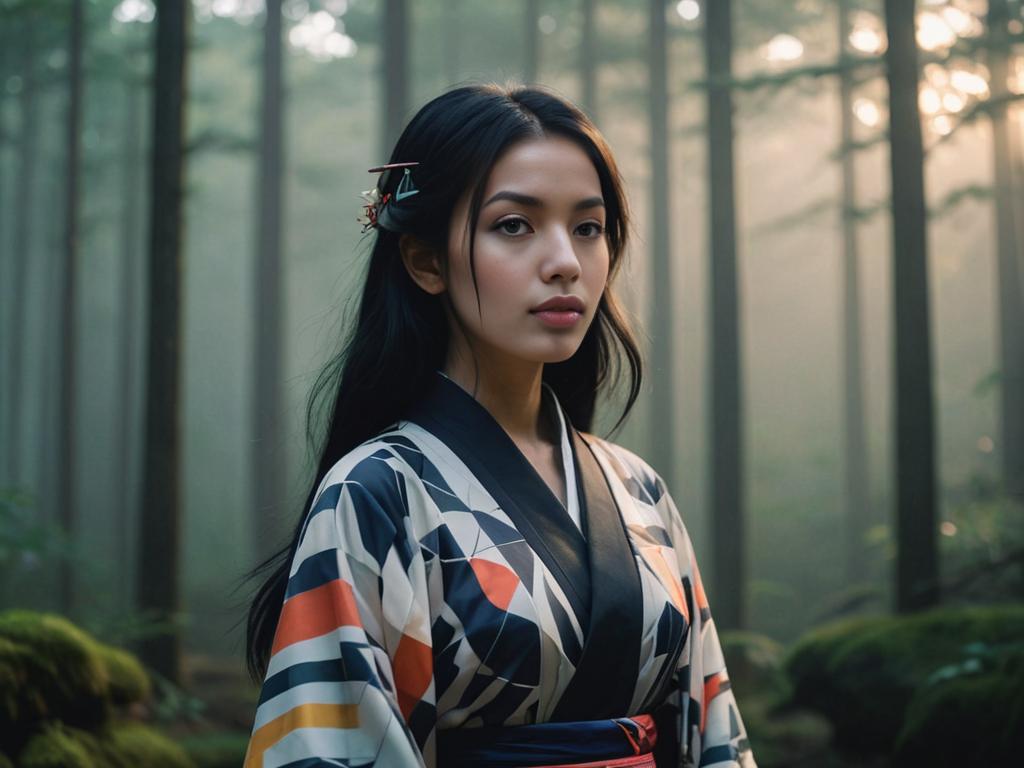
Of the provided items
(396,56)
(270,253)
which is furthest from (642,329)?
(270,253)

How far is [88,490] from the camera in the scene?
2288cm

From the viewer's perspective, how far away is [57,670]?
3662mm

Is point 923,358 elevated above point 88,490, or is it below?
above

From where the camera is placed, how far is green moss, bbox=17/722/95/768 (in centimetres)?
345

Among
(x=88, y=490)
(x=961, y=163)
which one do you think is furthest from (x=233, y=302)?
(x=961, y=163)

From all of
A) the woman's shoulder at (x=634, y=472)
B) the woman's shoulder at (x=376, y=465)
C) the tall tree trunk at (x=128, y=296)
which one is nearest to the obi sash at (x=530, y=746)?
the woman's shoulder at (x=376, y=465)

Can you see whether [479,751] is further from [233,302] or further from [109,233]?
[233,302]

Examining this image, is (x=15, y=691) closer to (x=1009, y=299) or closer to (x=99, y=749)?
(x=99, y=749)

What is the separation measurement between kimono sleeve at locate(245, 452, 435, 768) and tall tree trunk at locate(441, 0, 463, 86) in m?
15.5

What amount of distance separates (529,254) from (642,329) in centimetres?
81

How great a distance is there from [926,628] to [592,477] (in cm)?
456

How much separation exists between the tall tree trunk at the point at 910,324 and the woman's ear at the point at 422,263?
5.26m

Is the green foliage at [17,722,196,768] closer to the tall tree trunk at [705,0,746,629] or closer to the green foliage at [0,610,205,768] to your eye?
the green foliage at [0,610,205,768]

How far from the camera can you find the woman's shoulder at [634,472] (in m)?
2.34
